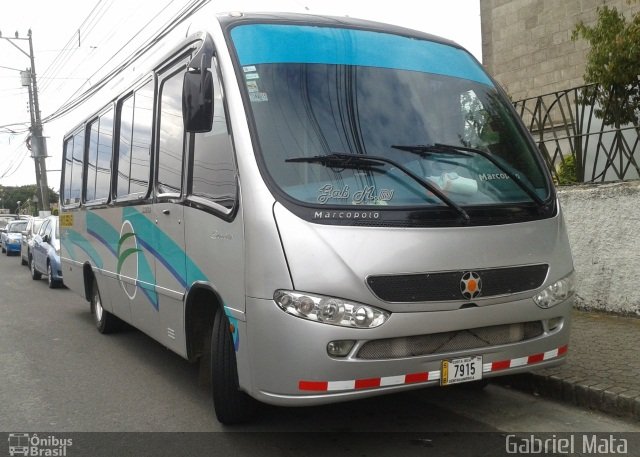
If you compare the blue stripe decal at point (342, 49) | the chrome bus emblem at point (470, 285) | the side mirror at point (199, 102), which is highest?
the blue stripe decal at point (342, 49)

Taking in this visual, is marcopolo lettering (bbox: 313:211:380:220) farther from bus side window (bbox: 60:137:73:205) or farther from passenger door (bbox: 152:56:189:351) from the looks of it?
bus side window (bbox: 60:137:73:205)

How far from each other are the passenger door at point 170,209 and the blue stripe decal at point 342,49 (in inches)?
36.4

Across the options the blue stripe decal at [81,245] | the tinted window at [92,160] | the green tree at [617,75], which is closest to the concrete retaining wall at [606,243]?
the green tree at [617,75]

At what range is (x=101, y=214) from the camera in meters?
7.57

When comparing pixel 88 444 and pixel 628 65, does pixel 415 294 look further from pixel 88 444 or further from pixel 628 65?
pixel 628 65

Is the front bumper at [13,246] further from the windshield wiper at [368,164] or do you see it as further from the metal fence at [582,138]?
the windshield wiper at [368,164]

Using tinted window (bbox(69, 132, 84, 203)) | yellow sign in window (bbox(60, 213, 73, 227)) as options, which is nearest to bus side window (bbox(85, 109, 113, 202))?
tinted window (bbox(69, 132, 84, 203))

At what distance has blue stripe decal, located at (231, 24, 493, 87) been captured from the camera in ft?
13.9

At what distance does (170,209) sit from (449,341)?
243 centimetres

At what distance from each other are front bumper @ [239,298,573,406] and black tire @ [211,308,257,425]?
318 millimetres

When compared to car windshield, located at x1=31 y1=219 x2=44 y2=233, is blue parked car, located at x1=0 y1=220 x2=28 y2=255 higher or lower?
lower

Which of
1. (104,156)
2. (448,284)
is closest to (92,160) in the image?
(104,156)

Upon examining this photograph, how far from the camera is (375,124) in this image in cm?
412

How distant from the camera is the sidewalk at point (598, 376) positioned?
4617 mm
